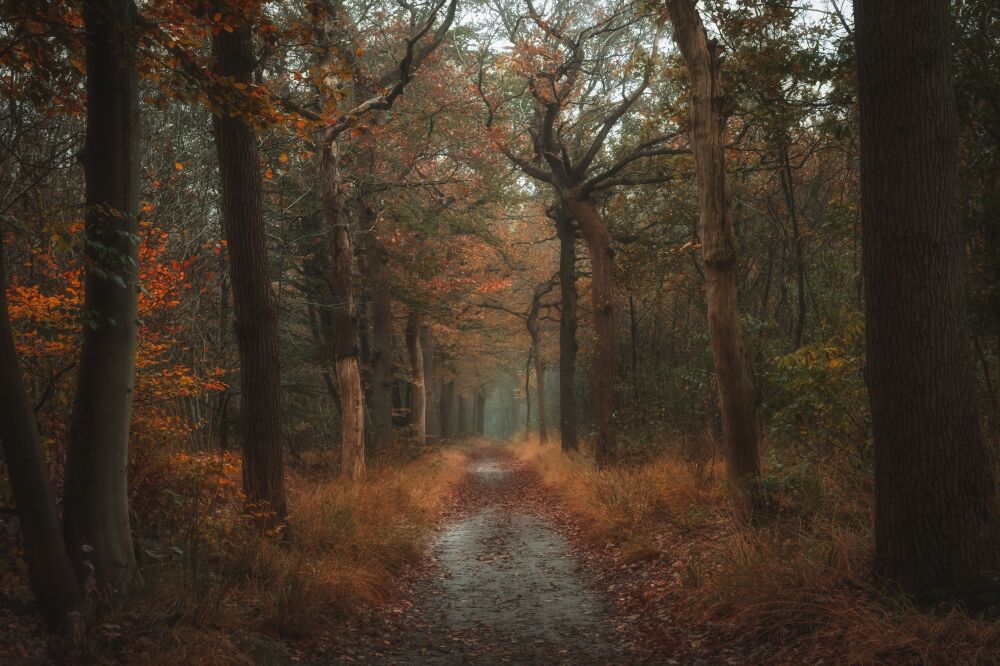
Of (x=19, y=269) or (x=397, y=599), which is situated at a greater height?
(x=19, y=269)

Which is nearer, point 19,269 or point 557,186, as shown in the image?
point 19,269

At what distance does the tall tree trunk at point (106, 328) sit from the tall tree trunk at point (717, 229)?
5987mm

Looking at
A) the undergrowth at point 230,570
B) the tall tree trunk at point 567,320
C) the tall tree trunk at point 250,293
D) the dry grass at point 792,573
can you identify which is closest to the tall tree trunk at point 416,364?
the tall tree trunk at point 567,320

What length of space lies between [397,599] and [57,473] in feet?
11.0

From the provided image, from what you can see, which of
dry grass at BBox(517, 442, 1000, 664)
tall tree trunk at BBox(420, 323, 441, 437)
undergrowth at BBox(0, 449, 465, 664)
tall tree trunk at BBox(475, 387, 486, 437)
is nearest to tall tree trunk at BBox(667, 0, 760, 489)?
dry grass at BBox(517, 442, 1000, 664)

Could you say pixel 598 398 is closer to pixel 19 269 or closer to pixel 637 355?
pixel 637 355

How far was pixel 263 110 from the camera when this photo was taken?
5988 mm

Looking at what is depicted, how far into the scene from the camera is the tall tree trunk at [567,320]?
18.7 meters

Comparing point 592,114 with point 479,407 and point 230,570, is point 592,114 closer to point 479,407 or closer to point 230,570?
point 230,570

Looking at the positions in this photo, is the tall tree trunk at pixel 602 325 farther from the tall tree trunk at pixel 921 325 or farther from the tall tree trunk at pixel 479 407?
the tall tree trunk at pixel 479 407

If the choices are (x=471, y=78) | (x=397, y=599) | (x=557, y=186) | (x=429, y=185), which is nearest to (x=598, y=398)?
(x=557, y=186)

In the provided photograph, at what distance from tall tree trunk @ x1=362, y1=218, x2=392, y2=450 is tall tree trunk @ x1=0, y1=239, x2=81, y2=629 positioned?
1293 centimetres

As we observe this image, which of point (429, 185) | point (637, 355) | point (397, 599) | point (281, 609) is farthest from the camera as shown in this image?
point (637, 355)

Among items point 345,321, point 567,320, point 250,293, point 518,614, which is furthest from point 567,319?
point 518,614
